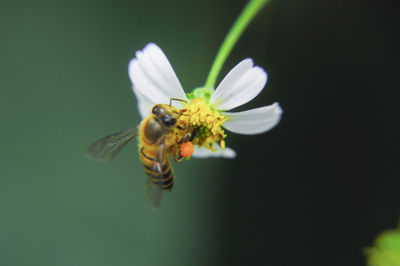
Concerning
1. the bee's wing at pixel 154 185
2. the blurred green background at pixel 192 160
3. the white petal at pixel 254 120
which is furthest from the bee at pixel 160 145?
the blurred green background at pixel 192 160

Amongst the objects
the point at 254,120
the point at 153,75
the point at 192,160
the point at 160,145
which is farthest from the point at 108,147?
the point at 192,160

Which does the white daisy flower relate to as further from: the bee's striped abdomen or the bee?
the bee's striped abdomen

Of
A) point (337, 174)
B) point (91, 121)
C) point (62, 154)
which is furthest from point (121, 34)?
point (337, 174)

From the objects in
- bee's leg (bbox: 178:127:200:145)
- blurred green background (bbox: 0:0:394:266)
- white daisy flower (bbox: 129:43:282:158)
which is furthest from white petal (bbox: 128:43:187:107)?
blurred green background (bbox: 0:0:394:266)

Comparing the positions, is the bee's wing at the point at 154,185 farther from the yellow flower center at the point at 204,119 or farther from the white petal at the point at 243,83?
the white petal at the point at 243,83

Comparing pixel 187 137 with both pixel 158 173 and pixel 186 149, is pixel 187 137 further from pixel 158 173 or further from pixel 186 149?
pixel 158 173

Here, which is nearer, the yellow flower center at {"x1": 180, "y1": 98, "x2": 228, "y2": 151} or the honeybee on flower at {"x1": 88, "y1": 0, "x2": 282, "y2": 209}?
the honeybee on flower at {"x1": 88, "y1": 0, "x2": 282, "y2": 209}
